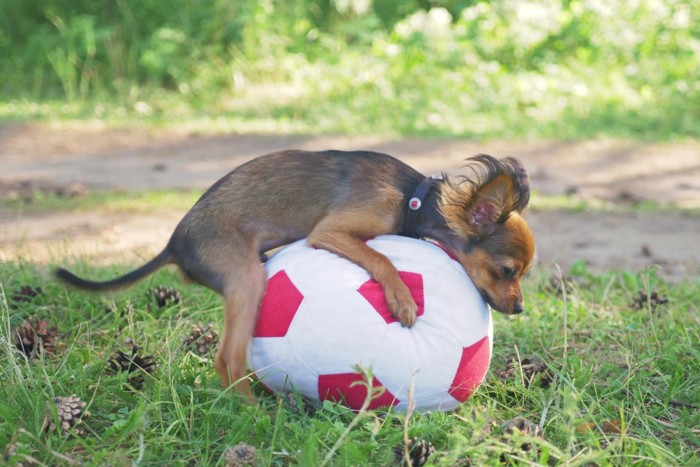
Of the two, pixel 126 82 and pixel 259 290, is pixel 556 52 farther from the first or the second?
pixel 259 290

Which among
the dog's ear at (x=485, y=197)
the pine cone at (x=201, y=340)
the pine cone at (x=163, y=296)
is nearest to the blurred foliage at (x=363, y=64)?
the pine cone at (x=163, y=296)

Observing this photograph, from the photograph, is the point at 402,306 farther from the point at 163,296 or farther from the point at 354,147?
the point at 354,147

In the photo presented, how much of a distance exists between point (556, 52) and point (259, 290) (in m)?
11.8

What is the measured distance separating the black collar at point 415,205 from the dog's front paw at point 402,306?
0.50 m

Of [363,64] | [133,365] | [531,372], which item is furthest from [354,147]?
[133,365]

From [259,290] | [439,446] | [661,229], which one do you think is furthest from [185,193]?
[439,446]

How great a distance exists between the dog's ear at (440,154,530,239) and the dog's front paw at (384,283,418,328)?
1.54 ft

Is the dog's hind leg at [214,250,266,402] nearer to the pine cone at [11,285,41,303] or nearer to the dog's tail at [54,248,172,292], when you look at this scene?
the dog's tail at [54,248,172,292]

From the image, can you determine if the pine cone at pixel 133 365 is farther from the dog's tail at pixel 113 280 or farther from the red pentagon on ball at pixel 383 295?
the red pentagon on ball at pixel 383 295

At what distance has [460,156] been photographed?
34.2 ft

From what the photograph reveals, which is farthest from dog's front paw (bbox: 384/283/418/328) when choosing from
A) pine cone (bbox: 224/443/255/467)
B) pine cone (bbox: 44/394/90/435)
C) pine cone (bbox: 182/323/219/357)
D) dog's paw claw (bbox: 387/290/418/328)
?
pine cone (bbox: 44/394/90/435)

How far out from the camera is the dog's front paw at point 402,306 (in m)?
3.46

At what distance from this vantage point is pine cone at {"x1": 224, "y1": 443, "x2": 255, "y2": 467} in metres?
2.96

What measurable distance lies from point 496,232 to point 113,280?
5.58 feet
